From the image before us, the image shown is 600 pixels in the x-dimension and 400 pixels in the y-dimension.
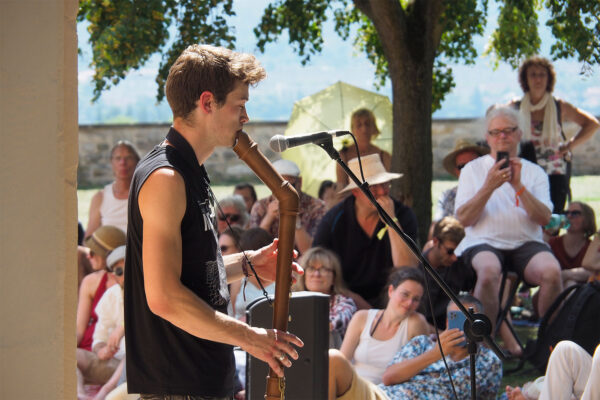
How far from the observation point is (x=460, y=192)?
21.1 ft

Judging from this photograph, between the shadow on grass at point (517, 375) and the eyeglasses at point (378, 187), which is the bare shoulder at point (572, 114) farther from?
the shadow on grass at point (517, 375)

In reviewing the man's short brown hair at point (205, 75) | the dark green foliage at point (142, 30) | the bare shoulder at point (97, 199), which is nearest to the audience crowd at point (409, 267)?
the bare shoulder at point (97, 199)

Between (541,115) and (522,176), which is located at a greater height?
(541,115)

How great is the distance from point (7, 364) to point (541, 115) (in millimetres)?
6248

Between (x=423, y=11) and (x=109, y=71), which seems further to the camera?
(x=423, y=11)

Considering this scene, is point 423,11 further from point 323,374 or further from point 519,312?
point 323,374

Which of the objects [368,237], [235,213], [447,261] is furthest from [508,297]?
[235,213]

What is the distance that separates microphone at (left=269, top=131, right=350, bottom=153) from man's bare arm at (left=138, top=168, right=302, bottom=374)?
1.41 feet

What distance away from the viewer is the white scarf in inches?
291

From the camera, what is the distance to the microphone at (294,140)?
2.68 meters

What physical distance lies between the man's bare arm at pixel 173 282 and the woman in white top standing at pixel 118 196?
17.8ft

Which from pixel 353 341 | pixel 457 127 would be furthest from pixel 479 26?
pixel 457 127

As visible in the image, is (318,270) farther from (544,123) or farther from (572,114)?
(572,114)

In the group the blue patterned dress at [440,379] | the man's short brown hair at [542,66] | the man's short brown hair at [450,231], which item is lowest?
the blue patterned dress at [440,379]
